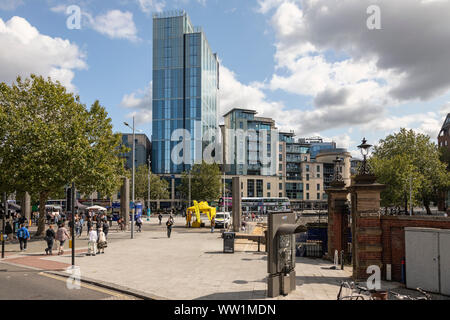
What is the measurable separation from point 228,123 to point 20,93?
79001mm

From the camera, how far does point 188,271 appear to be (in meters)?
13.8

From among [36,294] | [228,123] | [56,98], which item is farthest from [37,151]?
[228,123]

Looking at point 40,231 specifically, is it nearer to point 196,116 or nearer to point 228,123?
point 196,116

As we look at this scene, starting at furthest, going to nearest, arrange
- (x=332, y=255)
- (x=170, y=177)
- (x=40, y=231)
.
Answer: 1. (x=170, y=177)
2. (x=40, y=231)
3. (x=332, y=255)

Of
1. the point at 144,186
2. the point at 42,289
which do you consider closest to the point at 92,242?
the point at 42,289

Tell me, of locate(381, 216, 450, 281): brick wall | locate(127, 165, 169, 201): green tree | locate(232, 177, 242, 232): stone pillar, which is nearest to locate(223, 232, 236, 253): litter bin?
locate(381, 216, 450, 281): brick wall

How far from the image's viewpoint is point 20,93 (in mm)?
25188

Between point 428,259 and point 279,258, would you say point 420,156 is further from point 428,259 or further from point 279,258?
point 279,258

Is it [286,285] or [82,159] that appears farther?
[82,159]

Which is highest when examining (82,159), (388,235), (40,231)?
(82,159)

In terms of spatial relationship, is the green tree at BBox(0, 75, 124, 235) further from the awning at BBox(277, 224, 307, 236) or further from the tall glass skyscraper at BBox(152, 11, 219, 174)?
the tall glass skyscraper at BBox(152, 11, 219, 174)

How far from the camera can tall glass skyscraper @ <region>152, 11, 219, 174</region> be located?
96250 millimetres

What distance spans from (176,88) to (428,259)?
92490 mm

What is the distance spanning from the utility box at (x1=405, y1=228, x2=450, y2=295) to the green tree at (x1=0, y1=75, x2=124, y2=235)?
22.2m
